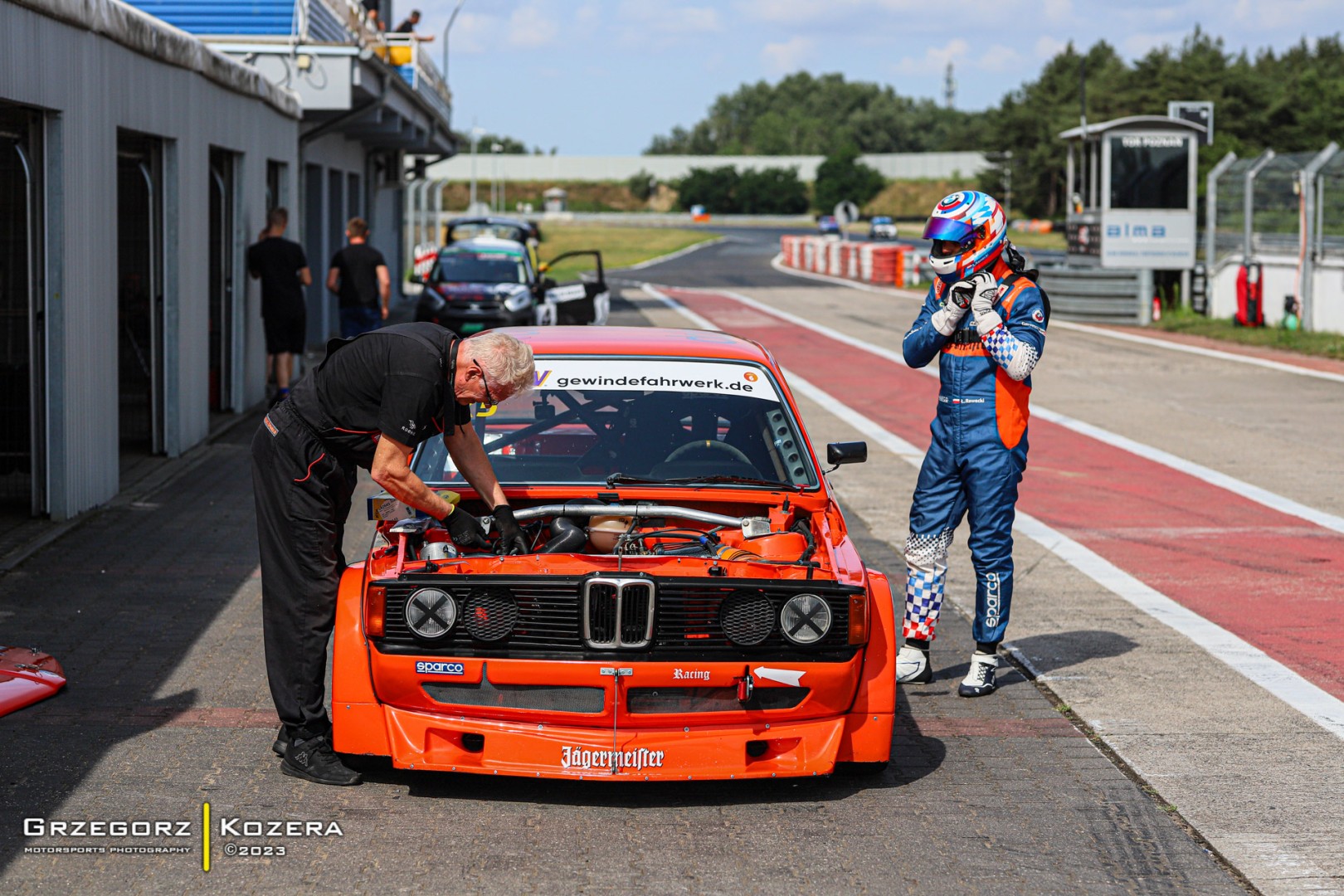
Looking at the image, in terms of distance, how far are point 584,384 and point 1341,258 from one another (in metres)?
21.3

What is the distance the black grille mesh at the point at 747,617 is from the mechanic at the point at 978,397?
1652 millimetres

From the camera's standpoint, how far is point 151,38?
11672 millimetres

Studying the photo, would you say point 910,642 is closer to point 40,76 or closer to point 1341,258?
point 40,76

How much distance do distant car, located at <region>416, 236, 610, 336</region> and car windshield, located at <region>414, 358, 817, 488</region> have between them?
618 inches

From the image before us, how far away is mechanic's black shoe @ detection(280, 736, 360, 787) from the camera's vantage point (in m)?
5.21

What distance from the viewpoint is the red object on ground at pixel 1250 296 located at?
2677 centimetres

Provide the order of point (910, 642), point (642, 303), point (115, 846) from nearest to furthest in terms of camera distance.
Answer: point (115, 846)
point (910, 642)
point (642, 303)

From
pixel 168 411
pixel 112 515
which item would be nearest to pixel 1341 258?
pixel 168 411

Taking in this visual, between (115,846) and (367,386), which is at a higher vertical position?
(367,386)

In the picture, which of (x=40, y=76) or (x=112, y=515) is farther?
(x=112, y=515)

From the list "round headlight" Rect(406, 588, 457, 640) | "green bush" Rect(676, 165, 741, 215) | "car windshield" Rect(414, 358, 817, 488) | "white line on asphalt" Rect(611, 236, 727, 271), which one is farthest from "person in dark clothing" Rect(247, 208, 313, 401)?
"green bush" Rect(676, 165, 741, 215)

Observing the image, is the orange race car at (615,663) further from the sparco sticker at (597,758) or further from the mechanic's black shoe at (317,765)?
the mechanic's black shoe at (317,765)

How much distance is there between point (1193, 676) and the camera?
22.4 feet

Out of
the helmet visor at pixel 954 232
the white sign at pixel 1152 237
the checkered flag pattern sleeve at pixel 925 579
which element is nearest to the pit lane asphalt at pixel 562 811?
the checkered flag pattern sleeve at pixel 925 579
